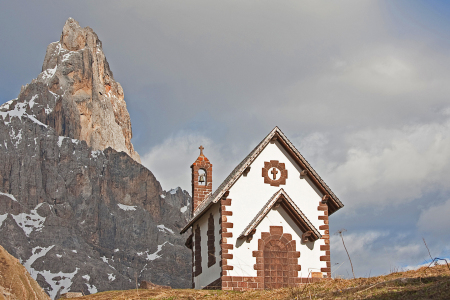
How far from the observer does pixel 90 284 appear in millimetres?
189875

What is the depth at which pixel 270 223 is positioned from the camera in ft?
82.4

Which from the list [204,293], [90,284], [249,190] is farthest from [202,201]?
[90,284]

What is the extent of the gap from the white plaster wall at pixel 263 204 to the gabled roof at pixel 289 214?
303 mm

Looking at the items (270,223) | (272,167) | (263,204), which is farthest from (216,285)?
(272,167)

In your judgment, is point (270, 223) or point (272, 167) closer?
point (270, 223)

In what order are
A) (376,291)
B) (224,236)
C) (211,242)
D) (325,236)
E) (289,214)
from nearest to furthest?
(376,291) → (224,236) → (289,214) → (325,236) → (211,242)

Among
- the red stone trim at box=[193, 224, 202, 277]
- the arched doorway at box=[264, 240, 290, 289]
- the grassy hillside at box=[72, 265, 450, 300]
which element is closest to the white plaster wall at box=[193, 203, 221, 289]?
the red stone trim at box=[193, 224, 202, 277]

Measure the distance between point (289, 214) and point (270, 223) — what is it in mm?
999

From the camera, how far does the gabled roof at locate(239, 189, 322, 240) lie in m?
24.7

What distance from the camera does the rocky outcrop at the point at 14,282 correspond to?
41.6 feet

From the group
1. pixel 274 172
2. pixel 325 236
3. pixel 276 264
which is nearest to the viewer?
pixel 276 264

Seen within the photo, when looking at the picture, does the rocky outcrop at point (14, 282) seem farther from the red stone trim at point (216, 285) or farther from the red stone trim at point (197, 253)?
the red stone trim at point (197, 253)

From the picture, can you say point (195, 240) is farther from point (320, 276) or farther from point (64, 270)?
point (64, 270)

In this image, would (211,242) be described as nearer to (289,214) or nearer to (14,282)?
(289,214)
